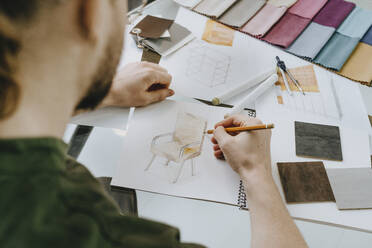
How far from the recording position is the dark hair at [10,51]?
320 millimetres

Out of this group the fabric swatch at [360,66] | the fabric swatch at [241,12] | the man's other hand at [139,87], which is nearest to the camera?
the man's other hand at [139,87]

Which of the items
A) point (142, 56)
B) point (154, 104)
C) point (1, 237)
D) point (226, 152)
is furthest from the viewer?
point (142, 56)

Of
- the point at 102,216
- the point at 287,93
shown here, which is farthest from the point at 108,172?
the point at 287,93

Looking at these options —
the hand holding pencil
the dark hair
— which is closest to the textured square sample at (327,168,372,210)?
the hand holding pencil

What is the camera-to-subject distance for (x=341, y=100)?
2.88ft

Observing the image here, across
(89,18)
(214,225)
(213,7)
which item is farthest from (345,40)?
(89,18)

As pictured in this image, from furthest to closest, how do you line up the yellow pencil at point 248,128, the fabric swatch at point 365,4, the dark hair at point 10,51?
1. the fabric swatch at point 365,4
2. the yellow pencil at point 248,128
3. the dark hair at point 10,51

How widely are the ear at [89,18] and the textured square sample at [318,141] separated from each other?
58 cm

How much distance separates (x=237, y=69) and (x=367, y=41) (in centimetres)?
46

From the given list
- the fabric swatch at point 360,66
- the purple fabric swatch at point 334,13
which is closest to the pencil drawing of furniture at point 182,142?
the fabric swatch at point 360,66

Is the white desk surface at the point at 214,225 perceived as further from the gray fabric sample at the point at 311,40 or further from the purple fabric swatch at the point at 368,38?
the purple fabric swatch at the point at 368,38

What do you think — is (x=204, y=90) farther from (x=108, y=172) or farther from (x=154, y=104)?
(x=108, y=172)

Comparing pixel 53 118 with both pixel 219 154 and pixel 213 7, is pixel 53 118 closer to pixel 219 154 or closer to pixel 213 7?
pixel 219 154

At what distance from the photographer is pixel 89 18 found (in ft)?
1.24
